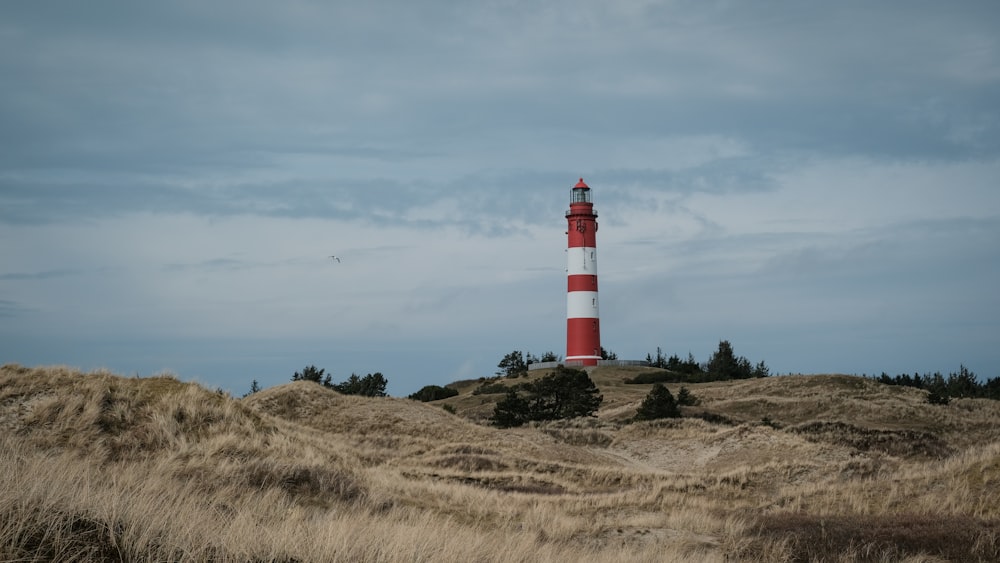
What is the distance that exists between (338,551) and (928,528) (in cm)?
1032

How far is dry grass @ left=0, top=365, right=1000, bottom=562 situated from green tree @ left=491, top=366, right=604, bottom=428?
9.54 m

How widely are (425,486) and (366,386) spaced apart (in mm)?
47837

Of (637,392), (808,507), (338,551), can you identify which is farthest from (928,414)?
(338,551)

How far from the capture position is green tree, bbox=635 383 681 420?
148 ft

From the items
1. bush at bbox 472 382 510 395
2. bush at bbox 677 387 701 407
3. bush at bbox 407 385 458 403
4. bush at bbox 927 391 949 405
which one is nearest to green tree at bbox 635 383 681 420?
bush at bbox 677 387 701 407

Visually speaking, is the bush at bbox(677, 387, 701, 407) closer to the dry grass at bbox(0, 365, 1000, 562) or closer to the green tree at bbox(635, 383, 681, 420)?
the green tree at bbox(635, 383, 681, 420)

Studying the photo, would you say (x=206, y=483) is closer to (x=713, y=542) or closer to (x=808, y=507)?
(x=713, y=542)

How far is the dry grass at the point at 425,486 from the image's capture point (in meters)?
7.38

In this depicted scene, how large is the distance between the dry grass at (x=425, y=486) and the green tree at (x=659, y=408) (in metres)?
4.12

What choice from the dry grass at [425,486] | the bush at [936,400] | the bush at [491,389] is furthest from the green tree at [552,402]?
the bush at [936,400]

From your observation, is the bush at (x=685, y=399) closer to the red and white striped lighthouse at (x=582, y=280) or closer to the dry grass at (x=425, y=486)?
the dry grass at (x=425, y=486)

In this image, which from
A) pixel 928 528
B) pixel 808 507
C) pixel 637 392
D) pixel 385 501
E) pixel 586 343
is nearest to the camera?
pixel 928 528

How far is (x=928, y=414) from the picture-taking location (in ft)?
165

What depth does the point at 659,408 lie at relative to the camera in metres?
45.3
